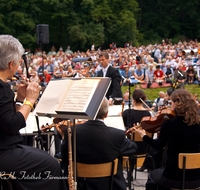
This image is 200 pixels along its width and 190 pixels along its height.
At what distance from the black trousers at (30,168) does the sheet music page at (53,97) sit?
1.11 feet

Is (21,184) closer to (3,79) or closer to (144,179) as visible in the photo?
(3,79)

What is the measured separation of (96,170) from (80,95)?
0.86m

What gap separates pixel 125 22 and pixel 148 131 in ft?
106

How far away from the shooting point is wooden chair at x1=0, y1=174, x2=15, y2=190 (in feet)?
5.95

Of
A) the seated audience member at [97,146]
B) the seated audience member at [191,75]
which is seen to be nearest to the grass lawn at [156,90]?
the seated audience member at [191,75]

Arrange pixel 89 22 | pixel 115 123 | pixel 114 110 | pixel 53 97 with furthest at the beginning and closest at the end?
pixel 89 22 < pixel 114 110 < pixel 115 123 < pixel 53 97

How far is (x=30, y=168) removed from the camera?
1890 mm

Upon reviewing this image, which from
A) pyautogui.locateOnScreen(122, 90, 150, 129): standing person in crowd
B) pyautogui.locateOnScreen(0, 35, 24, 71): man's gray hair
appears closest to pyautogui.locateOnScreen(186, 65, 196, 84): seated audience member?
pyautogui.locateOnScreen(122, 90, 150, 129): standing person in crowd

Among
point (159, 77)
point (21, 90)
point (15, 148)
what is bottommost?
point (159, 77)

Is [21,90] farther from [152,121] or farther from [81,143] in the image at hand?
[152,121]

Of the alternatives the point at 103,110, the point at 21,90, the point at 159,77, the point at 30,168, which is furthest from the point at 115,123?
the point at 159,77

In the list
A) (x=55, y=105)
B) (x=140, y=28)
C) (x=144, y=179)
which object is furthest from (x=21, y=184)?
(x=140, y=28)

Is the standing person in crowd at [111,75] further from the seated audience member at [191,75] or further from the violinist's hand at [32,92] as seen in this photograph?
the seated audience member at [191,75]

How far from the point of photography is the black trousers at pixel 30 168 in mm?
1853
